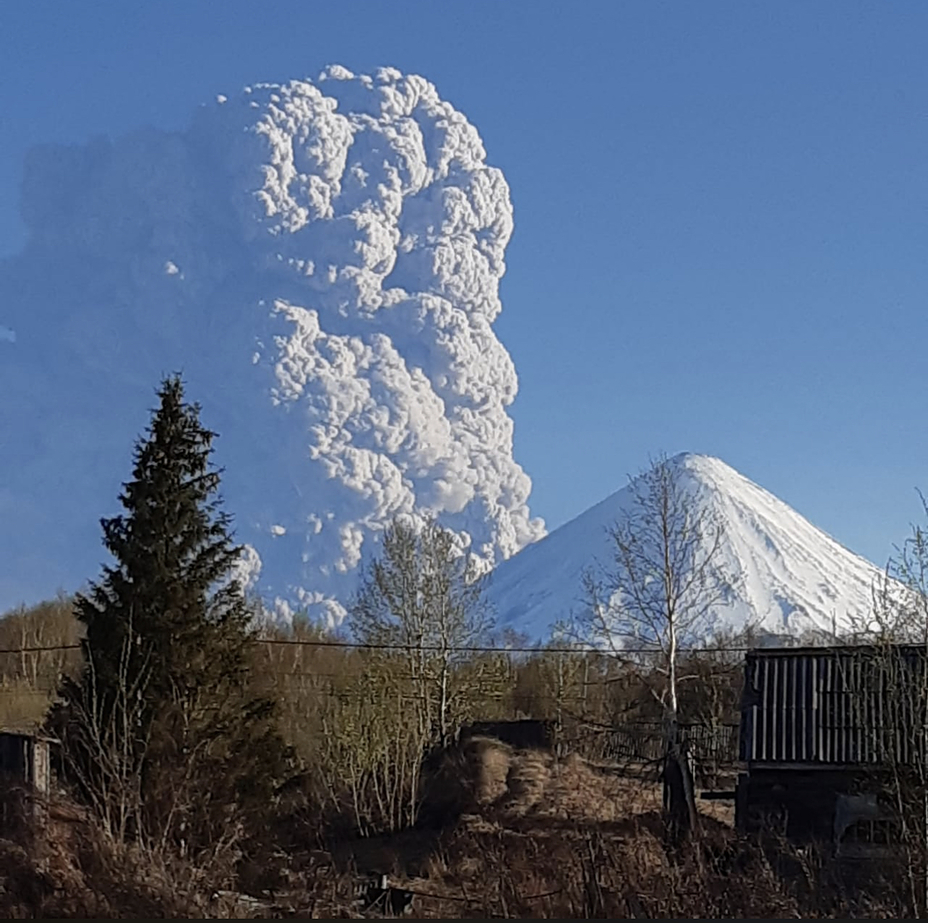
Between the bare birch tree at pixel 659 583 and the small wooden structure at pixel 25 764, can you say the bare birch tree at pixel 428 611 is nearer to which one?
the bare birch tree at pixel 659 583

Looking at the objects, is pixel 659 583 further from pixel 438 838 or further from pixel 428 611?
pixel 428 611

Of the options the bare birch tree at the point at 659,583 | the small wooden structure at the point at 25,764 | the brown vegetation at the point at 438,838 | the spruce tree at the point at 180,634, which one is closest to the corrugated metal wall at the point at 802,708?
the brown vegetation at the point at 438,838

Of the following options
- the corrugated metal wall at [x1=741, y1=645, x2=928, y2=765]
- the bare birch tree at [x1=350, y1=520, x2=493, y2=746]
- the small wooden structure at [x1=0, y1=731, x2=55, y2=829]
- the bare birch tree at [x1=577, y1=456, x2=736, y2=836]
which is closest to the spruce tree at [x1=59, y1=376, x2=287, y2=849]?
the small wooden structure at [x1=0, y1=731, x2=55, y2=829]

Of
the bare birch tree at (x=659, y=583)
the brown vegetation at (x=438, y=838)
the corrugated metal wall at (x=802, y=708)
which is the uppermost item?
the bare birch tree at (x=659, y=583)

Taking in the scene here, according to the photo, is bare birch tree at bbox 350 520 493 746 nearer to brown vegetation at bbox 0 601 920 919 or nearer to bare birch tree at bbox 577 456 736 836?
brown vegetation at bbox 0 601 920 919

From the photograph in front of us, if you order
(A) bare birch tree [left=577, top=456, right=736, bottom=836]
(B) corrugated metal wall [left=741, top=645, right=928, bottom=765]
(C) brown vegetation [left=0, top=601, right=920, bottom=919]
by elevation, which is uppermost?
(A) bare birch tree [left=577, top=456, right=736, bottom=836]

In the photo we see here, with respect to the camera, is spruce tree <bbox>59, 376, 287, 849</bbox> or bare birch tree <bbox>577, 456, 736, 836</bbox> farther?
bare birch tree <bbox>577, 456, 736, 836</bbox>

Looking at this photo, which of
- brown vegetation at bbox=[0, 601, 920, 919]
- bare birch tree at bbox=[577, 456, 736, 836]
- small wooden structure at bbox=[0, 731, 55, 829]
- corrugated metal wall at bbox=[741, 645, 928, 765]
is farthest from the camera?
bare birch tree at bbox=[577, 456, 736, 836]

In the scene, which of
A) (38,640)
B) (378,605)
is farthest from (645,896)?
(38,640)

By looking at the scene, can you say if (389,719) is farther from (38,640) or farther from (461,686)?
(38,640)

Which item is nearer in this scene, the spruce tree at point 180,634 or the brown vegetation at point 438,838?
the brown vegetation at point 438,838
